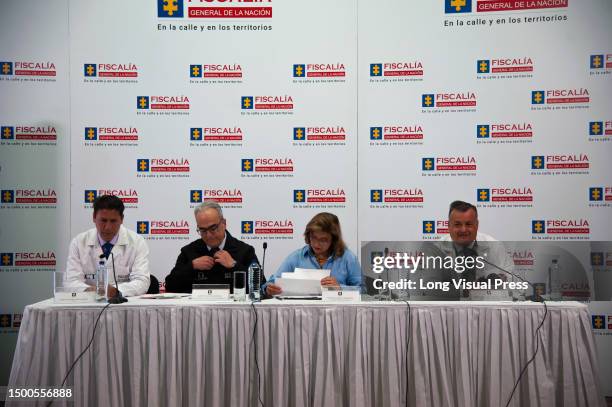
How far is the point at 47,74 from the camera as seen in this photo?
512 centimetres

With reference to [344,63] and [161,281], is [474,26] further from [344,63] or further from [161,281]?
[161,281]

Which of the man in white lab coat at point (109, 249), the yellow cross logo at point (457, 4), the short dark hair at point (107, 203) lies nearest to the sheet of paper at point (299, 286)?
the man in white lab coat at point (109, 249)

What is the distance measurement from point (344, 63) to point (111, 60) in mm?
2138

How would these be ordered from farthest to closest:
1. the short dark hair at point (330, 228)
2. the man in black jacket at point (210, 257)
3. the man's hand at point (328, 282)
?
the man in black jacket at point (210, 257) → the short dark hair at point (330, 228) → the man's hand at point (328, 282)

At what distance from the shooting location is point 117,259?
13.3ft

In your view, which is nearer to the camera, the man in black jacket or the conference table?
the conference table

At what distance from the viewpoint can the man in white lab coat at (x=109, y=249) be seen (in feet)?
13.1

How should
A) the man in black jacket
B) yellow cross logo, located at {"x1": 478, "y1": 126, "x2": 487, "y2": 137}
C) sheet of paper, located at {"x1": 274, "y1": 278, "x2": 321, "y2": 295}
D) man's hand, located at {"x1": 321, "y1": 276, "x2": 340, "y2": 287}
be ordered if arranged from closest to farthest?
man's hand, located at {"x1": 321, "y1": 276, "x2": 340, "y2": 287}
sheet of paper, located at {"x1": 274, "y1": 278, "x2": 321, "y2": 295}
the man in black jacket
yellow cross logo, located at {"x1": 478, "y1": 126, "x2": 487, "y2": 137}

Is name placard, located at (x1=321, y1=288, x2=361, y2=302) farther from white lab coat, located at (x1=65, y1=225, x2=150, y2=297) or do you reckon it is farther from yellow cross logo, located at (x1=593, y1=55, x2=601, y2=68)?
yellow cross logo, located at (x1=593, y1=55, x2=601, y2=68)

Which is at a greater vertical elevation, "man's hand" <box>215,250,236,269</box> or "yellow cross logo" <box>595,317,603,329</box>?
"man's hand" <box>215,250,236,269</box>

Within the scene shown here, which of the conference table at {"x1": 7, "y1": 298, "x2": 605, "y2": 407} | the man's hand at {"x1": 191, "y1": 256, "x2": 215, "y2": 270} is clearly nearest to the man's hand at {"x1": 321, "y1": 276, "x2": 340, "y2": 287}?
the conference table at {"x1": 7, "y1": 298, "x2": 605, "y2": 407}

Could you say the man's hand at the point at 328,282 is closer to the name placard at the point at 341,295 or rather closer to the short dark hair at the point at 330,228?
the name placard at the point at 341,295

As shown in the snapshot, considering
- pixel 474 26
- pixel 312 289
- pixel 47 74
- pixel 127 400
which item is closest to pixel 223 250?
pixel 312 289

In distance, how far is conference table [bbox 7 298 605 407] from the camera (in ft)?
9.96
